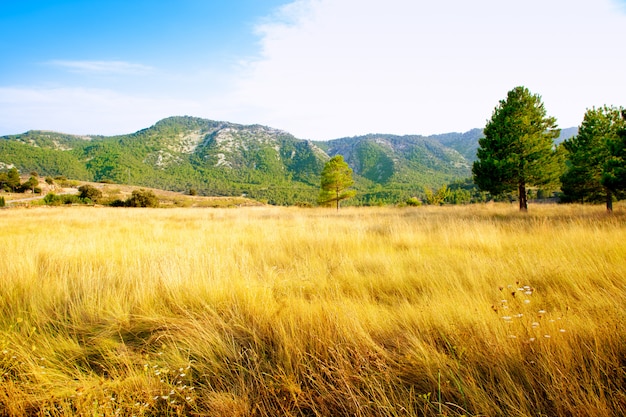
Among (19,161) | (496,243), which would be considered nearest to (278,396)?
(496,243)

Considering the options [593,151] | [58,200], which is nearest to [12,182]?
[58,200]

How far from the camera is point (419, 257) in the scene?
4.28 m

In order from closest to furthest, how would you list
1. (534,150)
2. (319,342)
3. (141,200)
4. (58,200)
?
(319,342) → (534,150) → (58,200) → (141,200)

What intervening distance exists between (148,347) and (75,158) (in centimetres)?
23193

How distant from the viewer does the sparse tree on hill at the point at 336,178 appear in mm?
28984

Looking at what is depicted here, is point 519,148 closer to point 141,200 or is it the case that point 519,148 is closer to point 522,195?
point 522,195

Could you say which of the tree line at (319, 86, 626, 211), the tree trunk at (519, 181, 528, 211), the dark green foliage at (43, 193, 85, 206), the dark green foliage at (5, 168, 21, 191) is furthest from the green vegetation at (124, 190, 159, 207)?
the tree trunk at (519, 181, 528, 211)

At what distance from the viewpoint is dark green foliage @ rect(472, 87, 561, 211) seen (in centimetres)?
1391

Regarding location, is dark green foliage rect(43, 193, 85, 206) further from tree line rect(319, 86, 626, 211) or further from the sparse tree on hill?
tree line rect(319, 86, 626, 211)

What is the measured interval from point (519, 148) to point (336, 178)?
1688 centimetres

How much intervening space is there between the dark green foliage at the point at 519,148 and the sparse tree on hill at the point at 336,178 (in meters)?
14.9

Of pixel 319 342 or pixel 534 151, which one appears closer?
pixel 319 342

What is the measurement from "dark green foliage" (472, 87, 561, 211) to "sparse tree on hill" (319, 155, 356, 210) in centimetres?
1487

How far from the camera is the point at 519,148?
14.4 metres
